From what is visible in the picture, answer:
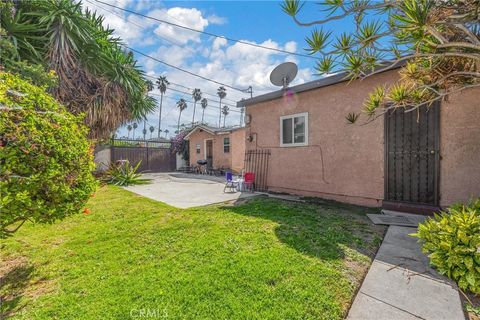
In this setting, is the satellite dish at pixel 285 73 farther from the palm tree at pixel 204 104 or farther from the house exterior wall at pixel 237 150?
the palm tree at pixel 204 104

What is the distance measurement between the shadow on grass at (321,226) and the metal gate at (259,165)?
2164mm

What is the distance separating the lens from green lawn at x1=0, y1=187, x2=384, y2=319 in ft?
7.54

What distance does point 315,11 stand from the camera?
10.8 ft

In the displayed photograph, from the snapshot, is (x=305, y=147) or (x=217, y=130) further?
(x=217, y=130)

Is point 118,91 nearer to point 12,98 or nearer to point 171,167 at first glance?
point 12,98

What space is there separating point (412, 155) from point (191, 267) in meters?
5.65

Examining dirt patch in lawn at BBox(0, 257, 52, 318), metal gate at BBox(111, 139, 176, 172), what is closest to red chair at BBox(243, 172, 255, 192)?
dirt patch in lawn at BBox(0, 257, 52, 318)

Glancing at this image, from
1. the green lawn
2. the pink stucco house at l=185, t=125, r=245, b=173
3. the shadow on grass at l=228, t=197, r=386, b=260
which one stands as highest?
the pink stucco house at l=185, t=125, r=245, b=173

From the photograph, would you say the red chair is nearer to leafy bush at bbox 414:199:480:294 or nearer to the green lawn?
the green lawn

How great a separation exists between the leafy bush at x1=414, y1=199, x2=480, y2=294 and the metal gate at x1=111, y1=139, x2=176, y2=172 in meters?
18.7

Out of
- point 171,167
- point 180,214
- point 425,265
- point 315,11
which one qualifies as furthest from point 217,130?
point 425,265

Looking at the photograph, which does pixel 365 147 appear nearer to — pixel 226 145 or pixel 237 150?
pixel 237 150

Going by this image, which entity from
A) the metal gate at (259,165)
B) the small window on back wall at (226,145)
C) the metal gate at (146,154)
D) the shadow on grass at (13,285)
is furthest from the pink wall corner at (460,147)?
the metal gate at (146,154)

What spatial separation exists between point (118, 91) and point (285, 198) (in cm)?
916
